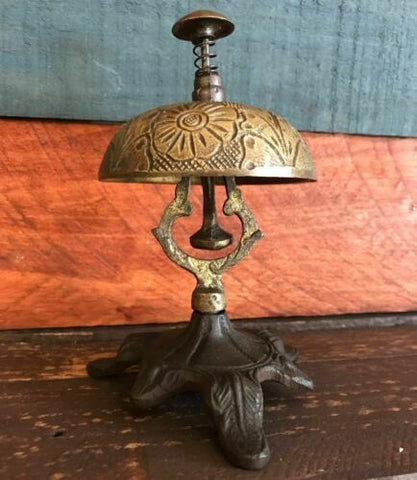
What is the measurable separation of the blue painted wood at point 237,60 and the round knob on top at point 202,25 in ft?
1.03

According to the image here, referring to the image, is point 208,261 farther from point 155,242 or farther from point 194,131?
point 155,242

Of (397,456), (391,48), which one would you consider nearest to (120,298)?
(397,456)

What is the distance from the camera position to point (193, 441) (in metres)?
0.63

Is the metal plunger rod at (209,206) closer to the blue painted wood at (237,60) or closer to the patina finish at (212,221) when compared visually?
the patina finish at (212,221)

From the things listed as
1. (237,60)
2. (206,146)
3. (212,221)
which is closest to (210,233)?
(212,221)

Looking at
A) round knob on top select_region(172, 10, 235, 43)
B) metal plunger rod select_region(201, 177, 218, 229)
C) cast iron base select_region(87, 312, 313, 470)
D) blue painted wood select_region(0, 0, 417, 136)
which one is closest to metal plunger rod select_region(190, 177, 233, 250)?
metal plunger rod select_region(201, 177, 218, 229)

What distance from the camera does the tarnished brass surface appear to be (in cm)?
58

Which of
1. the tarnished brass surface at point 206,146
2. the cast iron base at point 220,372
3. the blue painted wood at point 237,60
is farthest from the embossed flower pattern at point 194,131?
the blue painted wood at point 237,60

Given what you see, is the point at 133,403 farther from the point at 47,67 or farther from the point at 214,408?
the point at 47,67

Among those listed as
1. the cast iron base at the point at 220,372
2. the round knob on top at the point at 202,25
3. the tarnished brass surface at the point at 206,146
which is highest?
the round knob on top at the point at 202,25

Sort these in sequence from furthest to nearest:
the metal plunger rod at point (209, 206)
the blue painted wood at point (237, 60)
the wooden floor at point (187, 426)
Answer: the blue painted wood at point (237, 60) → the metal plunger rod at point (209, 206) → the wooden floor at point (187, 426)

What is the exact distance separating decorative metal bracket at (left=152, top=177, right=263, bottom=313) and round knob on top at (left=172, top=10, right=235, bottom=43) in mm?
213

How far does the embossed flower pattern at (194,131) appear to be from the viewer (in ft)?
1.92

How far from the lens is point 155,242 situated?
105 cm
